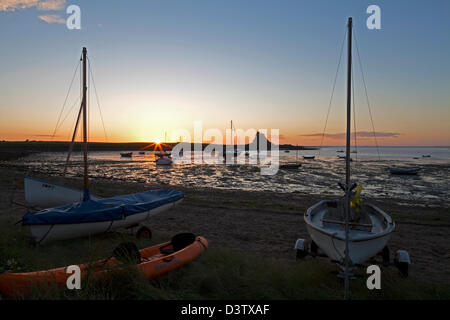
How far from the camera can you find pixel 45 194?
10.6m

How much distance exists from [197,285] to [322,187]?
2181 centimetres

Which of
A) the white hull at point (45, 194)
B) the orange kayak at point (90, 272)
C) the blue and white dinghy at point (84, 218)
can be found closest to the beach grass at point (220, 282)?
the orange kayak at point (90, 272)

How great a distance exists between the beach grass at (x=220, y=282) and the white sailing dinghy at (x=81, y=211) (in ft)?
2.14

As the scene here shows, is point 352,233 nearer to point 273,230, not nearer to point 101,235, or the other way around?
point 273,230

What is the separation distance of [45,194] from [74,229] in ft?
13.8

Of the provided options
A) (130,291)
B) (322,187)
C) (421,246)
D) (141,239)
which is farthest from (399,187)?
(130,291)

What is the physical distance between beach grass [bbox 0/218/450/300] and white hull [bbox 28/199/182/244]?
0.43 metres

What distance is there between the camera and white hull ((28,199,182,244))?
710 cm

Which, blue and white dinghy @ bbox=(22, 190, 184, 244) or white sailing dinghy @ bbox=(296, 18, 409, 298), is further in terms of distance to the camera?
blue and white dinghy @ bbox=(22, 190, 184, 244)

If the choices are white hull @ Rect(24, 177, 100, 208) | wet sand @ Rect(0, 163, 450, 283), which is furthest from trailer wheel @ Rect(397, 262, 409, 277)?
white hull @ Rect(24, 177, 100, 208)

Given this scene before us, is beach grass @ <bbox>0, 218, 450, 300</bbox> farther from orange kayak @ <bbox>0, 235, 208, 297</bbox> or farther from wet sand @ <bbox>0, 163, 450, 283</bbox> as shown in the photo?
wet sand @ <bbox>0, 163, 450, 283</bbox>

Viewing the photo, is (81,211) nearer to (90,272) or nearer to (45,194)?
(90,272)

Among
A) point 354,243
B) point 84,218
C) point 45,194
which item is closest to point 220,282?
point 354,243
